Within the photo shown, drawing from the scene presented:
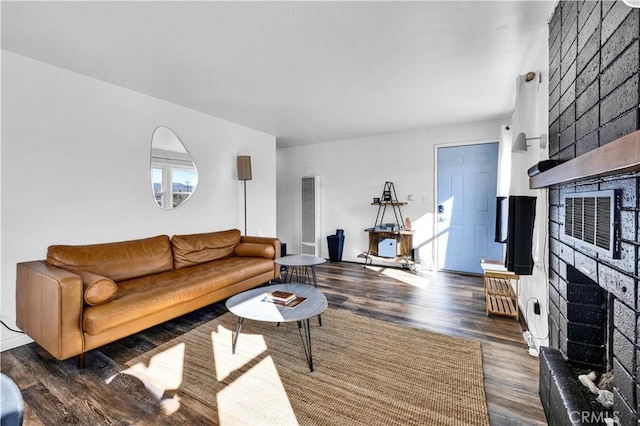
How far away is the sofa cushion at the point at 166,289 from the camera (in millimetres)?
1946

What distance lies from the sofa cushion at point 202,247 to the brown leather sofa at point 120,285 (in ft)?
0.04

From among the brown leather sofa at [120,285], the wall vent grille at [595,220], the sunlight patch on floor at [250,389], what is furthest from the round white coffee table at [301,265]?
the wall vent grille at [595,220]

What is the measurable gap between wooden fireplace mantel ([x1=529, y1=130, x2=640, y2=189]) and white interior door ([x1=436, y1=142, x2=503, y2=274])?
3.32m

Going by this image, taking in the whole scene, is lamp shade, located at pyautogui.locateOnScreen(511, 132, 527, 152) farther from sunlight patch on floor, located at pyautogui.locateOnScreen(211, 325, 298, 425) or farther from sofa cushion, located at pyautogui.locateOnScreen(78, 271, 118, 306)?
sofa cushion, located at pyautogui.locateOnScreen(78, 271, 118, 306)

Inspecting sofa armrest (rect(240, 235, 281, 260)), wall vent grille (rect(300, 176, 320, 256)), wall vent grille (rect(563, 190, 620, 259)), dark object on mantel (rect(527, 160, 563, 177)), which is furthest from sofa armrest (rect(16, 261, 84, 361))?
wall vent grille (rect(300, 176, 320, 256))

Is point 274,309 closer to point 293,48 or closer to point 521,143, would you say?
point 293,48

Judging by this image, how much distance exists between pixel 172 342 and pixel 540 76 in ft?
12.1

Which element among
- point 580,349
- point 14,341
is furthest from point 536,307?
point 14,341

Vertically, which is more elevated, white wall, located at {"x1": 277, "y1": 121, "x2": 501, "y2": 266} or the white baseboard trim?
white wall, located at {"x1": 277, "y1": 121, "x2": 501, "y2": 266}

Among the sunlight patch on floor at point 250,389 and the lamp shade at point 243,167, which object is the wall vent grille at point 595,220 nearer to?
the sunlight patch on floor at point 250,389

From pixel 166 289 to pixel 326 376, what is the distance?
59.2 inches

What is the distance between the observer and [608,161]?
0.81 m

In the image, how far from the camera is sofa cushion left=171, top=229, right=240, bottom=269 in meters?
3.16

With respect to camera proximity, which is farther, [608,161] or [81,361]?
[81,361]
